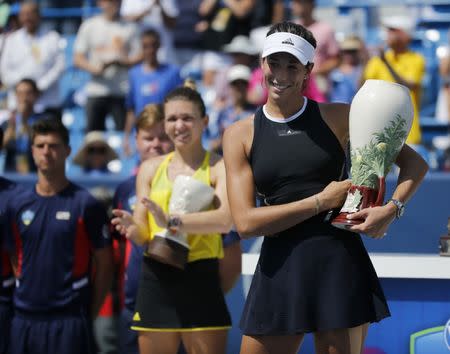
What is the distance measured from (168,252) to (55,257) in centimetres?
97

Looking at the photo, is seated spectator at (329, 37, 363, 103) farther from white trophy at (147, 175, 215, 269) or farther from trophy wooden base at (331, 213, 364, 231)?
trophy wooden base at (331, 213, 364, 231)

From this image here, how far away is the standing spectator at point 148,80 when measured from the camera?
926 cm

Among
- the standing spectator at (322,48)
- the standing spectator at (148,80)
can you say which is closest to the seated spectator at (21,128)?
the standing spectator at (148,80)

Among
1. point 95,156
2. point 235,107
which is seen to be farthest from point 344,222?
point 235,107

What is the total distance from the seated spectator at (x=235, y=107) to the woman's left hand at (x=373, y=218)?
4.88 meters

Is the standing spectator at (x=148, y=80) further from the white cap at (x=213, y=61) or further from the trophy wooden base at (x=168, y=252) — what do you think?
the trophy wooden base at (x=168, y=252)

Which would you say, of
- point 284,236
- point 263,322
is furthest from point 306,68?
point 263,322

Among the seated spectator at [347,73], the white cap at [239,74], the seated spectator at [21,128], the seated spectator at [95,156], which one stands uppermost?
the seated spectator at [347,73]

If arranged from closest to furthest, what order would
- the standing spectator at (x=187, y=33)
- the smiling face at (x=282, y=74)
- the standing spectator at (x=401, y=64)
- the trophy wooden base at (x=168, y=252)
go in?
the smiling face at (x=282, y=74), the trophy wooden base at (x=168, y=252), the standing spectator at (x=401, y=64), the standing spectator at (x=187, y=33)

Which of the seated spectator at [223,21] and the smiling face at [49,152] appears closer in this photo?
the smiling face at [49,152]

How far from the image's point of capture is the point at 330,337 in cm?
363

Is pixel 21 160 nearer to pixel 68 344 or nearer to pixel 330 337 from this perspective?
pixel 68 344

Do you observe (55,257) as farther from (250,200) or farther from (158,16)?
(158,16)

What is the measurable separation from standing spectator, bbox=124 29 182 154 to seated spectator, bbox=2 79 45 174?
912 millimetres
